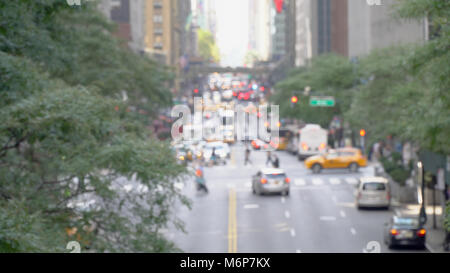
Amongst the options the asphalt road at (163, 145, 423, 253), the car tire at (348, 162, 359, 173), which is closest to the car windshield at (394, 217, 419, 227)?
the asphalt road at (163, 145, 423, 253)

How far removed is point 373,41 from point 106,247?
236 feet

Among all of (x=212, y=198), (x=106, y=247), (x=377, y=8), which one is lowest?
(x=212, y=198)

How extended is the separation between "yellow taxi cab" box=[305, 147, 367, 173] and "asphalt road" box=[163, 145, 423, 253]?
2.82 ft

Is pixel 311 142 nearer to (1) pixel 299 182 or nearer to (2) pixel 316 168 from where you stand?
(2) pixel 316 168

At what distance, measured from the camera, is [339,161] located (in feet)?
189

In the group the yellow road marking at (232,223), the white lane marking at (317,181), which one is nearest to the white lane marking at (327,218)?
the yellow road marking at (232,223)

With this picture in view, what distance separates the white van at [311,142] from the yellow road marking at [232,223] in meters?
22.4

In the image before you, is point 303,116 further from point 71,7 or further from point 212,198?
point 71,7

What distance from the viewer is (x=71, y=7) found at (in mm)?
15406

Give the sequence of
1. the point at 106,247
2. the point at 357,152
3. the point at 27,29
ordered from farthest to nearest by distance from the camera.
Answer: the point at 357,152 → the point at 27,29 → the point at 106,247

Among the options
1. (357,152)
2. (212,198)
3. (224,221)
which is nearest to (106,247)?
(224,221)

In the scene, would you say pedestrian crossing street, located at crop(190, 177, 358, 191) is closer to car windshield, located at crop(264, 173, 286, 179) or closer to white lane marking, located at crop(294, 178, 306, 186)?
white lane marking, located at crop(294, 178, 306, 186)

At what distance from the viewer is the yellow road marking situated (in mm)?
29689

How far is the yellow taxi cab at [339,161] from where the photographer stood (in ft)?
189
